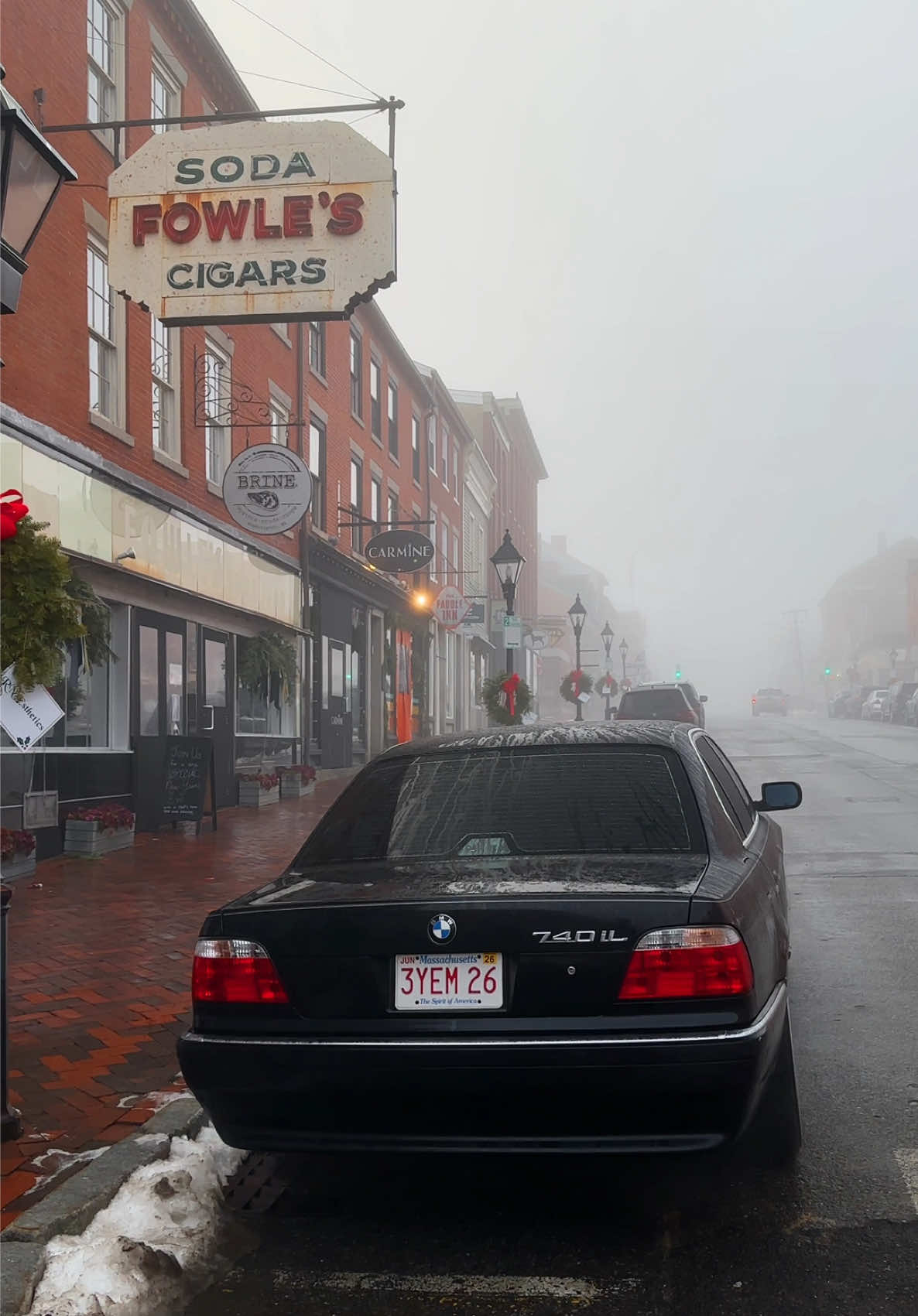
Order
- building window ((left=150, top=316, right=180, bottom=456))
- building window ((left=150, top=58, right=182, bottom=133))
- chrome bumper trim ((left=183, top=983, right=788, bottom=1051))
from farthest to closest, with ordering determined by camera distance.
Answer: building window ((left=150, top=58, right=182, bottom=133)), building window ((left=150, top=316, right=180, bottom=456)), chrome bumper trim ((left=183, top=983, right=788, bottom=1051))

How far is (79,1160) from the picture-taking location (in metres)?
4.30

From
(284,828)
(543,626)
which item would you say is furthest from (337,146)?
(543,626)

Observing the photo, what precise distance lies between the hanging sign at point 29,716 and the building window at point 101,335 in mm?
6198

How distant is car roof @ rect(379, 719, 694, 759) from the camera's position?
477 cm

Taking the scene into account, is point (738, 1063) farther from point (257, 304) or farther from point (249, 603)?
point (249, 603)

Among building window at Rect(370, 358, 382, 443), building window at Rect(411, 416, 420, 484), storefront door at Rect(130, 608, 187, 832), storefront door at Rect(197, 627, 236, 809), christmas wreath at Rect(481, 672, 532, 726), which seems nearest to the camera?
storefront door at Rect(130, 608, 187, 832)

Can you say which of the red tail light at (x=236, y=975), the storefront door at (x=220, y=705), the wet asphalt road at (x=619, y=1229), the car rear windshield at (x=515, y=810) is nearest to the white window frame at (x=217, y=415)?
the storefront door at (x=220, y=705)

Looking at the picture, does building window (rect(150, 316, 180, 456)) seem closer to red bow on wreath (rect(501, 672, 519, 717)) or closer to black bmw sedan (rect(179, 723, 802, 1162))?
red bow on wreath (rect(501, 672, 519, 717))

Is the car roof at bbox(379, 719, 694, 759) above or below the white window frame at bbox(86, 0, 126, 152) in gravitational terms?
below

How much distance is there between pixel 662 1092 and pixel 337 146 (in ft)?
32.8

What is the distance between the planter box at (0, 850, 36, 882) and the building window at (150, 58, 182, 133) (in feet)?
32.8

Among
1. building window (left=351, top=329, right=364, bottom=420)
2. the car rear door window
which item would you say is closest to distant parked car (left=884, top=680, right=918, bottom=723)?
building window (left=351, top=329, right=364, bottom=420)

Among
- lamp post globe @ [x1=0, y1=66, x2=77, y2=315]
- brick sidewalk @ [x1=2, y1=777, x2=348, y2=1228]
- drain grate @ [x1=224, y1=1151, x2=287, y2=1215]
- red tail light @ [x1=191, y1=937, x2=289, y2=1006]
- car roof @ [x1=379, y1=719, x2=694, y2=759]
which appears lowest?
drain grate @ [x1=224, y1=1151, x2=287, y2=1215]

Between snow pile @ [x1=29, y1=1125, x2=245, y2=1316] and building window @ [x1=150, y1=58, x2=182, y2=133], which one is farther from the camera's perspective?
building window @ [x1=150, y1=58, x2=182, y2=133]
